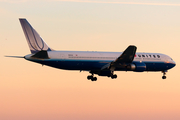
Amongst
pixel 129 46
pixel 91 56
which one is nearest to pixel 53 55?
pixel 91 56

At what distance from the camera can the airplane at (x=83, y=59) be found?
49.1 metres

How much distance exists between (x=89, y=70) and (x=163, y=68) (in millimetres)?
12774

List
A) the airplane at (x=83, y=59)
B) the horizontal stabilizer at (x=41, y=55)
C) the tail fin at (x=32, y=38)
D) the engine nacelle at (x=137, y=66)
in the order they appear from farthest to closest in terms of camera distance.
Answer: the engine nacelle at (x=137, y=66) → the tail fin at (x=32, y=38) → the airplane at (x=83, y=59) → the horizontal stabilizer at (x=41, y=55)

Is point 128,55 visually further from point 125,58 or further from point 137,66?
point 137,66

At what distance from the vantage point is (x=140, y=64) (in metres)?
52.2

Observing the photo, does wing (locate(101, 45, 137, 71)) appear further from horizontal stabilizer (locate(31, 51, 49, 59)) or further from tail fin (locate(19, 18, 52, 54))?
tail fin (locate(19, 18, 52, 54))

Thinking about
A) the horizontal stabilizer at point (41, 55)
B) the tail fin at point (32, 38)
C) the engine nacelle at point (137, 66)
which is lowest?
the engine nacelle at point (137, 66)

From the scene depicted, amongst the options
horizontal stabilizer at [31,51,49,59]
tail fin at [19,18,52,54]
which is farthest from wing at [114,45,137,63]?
tail fin at [19,18,52,54]

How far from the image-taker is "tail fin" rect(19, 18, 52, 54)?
5009 cm

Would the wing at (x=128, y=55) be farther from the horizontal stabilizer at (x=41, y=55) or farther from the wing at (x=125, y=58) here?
the horizontal stabilizer at (x=41, y=55)

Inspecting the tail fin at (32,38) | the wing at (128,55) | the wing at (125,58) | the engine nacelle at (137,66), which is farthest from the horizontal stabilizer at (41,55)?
the engine nacelle at (137,66)

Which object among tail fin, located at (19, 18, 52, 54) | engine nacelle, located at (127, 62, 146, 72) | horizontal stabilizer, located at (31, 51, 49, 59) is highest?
tail fin, located at (19, 18, 52, 54)

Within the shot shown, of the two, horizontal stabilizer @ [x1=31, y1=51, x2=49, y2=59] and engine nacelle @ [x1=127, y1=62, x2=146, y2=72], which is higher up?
horizontal stabilizer @ [x1=31, y1=51, x2=49, y2=59]

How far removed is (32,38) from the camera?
5056 centimetres
